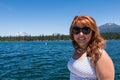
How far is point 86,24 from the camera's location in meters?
4.49

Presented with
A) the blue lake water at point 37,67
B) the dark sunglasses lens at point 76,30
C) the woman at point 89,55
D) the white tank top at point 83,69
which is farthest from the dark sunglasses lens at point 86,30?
the blue lake water at point 37,67

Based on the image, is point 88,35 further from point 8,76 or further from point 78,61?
point 8,76

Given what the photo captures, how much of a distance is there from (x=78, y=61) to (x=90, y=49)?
0.28m

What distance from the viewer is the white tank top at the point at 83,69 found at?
14.0ft

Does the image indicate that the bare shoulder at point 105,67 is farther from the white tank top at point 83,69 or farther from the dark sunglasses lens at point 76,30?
the dark sunglasses lens at point 76,30

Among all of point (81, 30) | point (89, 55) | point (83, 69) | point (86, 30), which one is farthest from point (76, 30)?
point (83, 69)

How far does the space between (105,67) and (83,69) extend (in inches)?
15.1

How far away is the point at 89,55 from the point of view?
14.1ft

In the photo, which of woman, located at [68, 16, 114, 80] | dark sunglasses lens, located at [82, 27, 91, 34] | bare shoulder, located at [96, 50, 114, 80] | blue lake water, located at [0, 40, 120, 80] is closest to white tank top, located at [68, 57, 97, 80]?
woman, located at [68, 16, 114, 80]

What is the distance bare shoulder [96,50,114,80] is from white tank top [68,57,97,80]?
0.41 ft

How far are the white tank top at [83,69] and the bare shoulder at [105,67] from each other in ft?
0.41

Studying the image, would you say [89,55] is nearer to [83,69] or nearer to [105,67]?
[83,69]

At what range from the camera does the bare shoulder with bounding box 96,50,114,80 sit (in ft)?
13.3

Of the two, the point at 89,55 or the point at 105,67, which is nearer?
the point at 105,67
